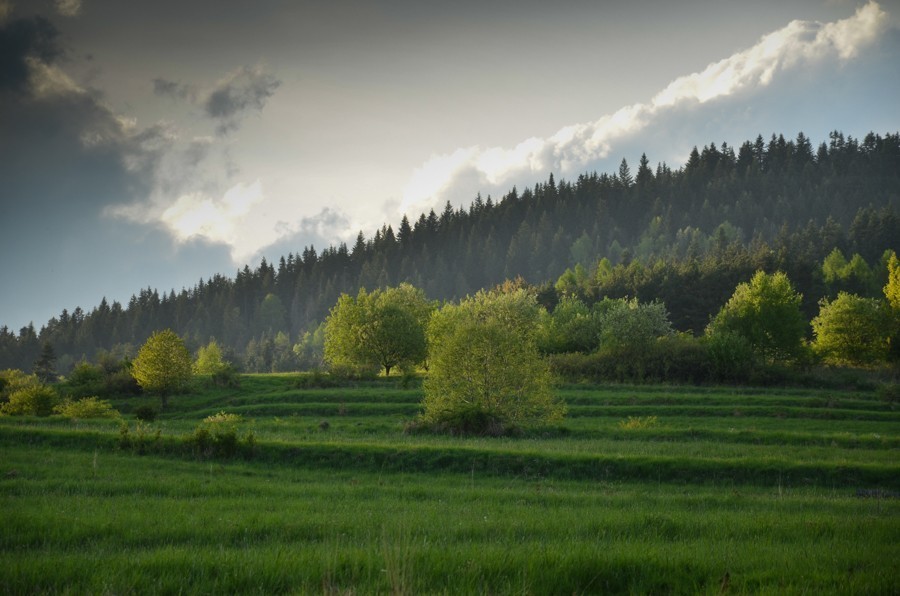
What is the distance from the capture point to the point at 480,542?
29.1 feet

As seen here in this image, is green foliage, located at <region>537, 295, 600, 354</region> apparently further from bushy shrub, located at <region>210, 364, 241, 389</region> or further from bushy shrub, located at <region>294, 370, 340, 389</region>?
bushy shrub, located at <region>210, 364, 241, 389</region>

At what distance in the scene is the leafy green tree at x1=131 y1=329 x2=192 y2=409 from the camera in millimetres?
56688

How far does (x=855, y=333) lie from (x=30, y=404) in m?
101

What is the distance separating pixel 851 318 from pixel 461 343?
71337mm

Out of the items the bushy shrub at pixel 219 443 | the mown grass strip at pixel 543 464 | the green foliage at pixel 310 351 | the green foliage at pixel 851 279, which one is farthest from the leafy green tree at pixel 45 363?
the green foliage at pixel 851 279

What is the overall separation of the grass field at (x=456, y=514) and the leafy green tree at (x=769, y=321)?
167 feet

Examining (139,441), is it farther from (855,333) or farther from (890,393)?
(855,333)

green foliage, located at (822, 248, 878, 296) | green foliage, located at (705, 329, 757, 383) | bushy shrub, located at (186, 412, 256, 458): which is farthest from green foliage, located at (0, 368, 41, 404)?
green foliage, located at (822, 248, 878, 296)

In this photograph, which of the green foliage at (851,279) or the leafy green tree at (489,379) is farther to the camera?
the green foliage at (851,279)

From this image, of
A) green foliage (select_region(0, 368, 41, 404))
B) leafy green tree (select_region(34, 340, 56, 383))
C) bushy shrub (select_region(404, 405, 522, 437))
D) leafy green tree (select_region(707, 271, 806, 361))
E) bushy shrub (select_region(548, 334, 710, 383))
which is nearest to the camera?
bushy shrub (select_region(404, 405, 522, 437))

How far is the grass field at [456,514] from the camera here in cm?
679

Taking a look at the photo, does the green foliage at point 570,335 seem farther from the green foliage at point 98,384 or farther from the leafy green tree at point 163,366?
the green foliage at point 98,384

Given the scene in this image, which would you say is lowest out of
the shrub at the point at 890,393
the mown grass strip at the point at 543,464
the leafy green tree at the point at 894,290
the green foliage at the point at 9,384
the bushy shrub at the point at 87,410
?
the shrub at the point at 890,393

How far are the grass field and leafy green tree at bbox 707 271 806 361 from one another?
51051mm
